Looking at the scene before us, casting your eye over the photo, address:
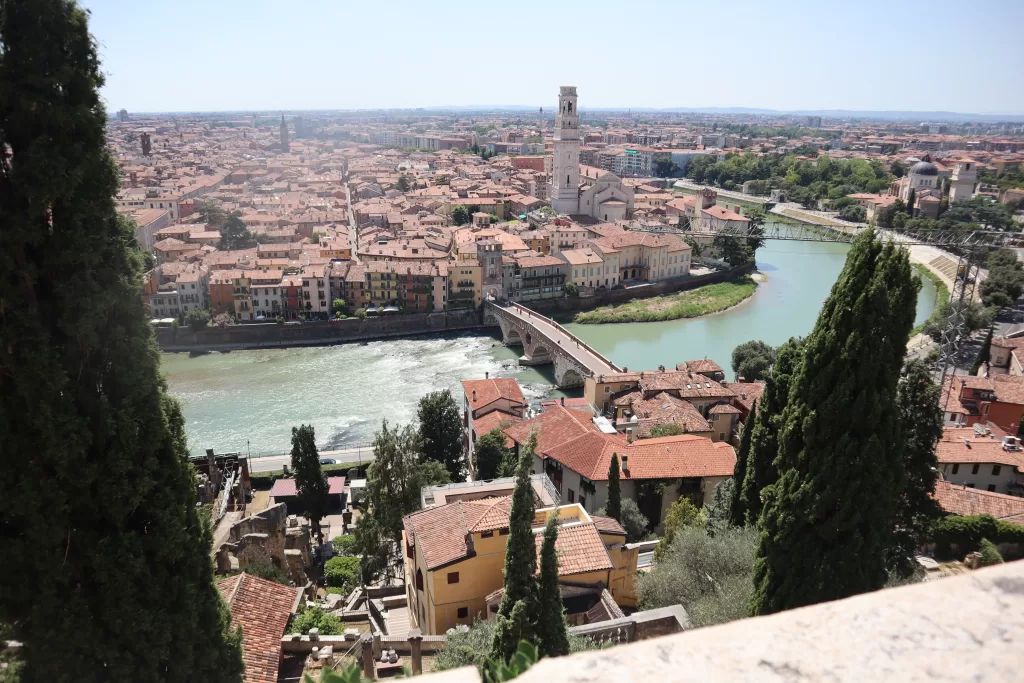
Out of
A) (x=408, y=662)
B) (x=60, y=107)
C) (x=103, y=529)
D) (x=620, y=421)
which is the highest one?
(x=60, y=107)

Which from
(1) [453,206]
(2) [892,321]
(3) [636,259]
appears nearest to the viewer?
(2) [892,321]

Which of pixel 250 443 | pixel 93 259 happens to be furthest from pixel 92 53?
pixel 250 443

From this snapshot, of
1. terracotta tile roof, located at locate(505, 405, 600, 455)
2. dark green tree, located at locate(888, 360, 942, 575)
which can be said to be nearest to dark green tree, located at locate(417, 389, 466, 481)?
terracotta tile roof, located at locate(505, 405, 600, 455)

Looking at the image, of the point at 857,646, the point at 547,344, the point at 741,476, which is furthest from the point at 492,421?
the point at 857,646

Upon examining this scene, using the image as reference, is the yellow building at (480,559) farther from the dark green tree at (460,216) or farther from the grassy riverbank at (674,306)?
the dark green tree at (460,216)

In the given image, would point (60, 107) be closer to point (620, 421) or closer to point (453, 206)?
point (620, 421)

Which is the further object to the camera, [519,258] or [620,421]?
[519,258]

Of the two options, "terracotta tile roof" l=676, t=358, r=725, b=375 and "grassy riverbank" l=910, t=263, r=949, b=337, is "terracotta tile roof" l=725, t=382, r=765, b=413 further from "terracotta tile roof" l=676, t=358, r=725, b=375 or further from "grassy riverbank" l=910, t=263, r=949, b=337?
"grassy riverbank" l=910, t=263, r=949, b=337
